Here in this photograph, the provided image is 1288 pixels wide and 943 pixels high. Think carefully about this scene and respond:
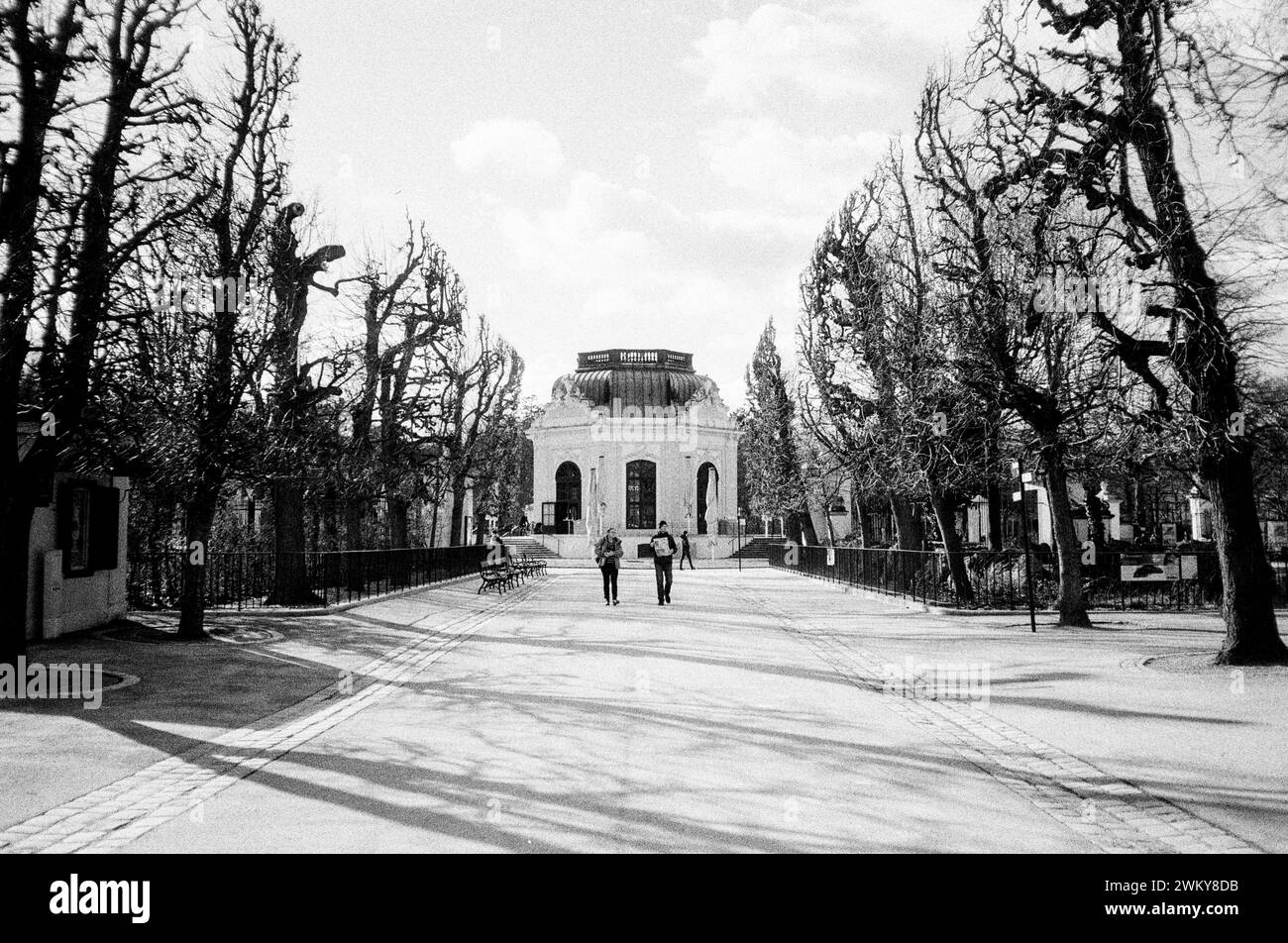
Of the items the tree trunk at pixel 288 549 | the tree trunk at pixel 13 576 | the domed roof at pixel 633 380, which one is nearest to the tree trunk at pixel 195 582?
the tree trunk at pixel 288 549

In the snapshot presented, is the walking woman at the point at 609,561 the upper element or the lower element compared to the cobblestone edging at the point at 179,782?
upper

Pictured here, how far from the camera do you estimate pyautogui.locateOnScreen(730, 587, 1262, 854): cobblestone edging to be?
18.6 ft

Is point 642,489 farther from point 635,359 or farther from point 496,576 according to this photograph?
point 496,576

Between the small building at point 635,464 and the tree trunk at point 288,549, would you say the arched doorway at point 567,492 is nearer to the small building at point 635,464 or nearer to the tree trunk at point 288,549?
the small building at point 635,464

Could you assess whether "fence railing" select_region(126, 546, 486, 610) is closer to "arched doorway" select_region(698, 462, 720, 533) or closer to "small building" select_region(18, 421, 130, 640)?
"small building" select_region(18, 421, 130, 640)

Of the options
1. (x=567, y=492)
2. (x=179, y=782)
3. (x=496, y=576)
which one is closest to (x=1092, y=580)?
(x=496, y=576)

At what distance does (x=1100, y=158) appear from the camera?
13320 millimetres

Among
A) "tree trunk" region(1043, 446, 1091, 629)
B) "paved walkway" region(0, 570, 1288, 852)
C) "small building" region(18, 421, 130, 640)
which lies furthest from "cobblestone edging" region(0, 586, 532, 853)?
"tree trunk" region(1043, 446, 1091, 629)

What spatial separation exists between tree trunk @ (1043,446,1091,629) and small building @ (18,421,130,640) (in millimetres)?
15284

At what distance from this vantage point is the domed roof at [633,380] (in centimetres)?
7650

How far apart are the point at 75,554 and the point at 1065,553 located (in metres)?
16.2

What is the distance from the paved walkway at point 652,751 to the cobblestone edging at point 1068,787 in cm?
3
